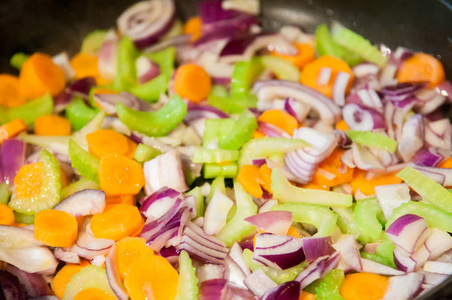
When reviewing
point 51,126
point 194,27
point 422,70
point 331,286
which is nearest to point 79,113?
point 51,126

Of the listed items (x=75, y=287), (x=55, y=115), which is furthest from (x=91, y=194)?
(x=55, y=115)

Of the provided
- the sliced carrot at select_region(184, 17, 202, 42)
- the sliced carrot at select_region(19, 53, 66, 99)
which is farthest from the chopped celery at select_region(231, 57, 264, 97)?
the sliced carrot at select_region(19, 53, 66, 99)

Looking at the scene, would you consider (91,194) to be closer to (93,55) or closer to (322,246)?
(322,246)

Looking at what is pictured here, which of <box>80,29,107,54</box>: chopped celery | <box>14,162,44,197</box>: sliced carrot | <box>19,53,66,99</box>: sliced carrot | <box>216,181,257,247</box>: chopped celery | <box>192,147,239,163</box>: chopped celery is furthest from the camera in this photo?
<box>80,29,107,54</box>: chopped celery

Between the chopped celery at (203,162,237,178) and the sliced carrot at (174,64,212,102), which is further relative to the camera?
the sliced carrot at (174,64,212,102)

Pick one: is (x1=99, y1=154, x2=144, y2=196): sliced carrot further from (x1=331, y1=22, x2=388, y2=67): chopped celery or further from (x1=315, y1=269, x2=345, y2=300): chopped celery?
(x1=331, y1=22, x2=388, y2=67): chopped celery

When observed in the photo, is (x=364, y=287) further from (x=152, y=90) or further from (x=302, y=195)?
(x=152, y=90)

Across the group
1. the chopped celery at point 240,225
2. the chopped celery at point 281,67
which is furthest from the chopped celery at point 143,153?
the chopped celery at point 281,67
